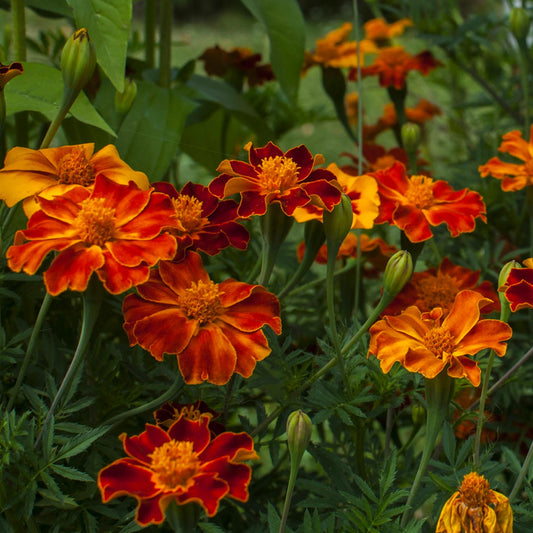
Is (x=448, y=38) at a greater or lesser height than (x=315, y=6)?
greater

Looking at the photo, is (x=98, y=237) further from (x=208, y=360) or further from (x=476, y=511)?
(x=476, y=511)

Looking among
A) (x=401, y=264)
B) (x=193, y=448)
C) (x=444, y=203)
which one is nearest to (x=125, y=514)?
(x=193, y=448)

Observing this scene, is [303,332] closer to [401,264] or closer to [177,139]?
[177,139]

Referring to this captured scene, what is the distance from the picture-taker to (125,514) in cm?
52

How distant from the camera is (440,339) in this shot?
504mm

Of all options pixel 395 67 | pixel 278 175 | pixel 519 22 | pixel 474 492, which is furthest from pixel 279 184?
pixel 395 67

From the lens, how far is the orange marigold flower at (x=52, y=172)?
53 cm

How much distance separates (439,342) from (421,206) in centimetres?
19

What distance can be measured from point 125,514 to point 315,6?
293 centimetres

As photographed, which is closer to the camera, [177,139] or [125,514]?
[125,514]

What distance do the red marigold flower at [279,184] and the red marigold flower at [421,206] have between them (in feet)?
0.33

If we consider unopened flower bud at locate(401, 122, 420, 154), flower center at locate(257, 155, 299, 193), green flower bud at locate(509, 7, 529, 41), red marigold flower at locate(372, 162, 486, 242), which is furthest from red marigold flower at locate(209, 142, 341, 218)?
green flower bud at locate(509, 7, 529, 41)

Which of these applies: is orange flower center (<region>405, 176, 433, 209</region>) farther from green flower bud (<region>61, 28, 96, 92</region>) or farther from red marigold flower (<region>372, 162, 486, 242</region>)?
green flower bud (<region>61, 28, 96, 92</region>)

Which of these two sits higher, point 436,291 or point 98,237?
point 98,237
